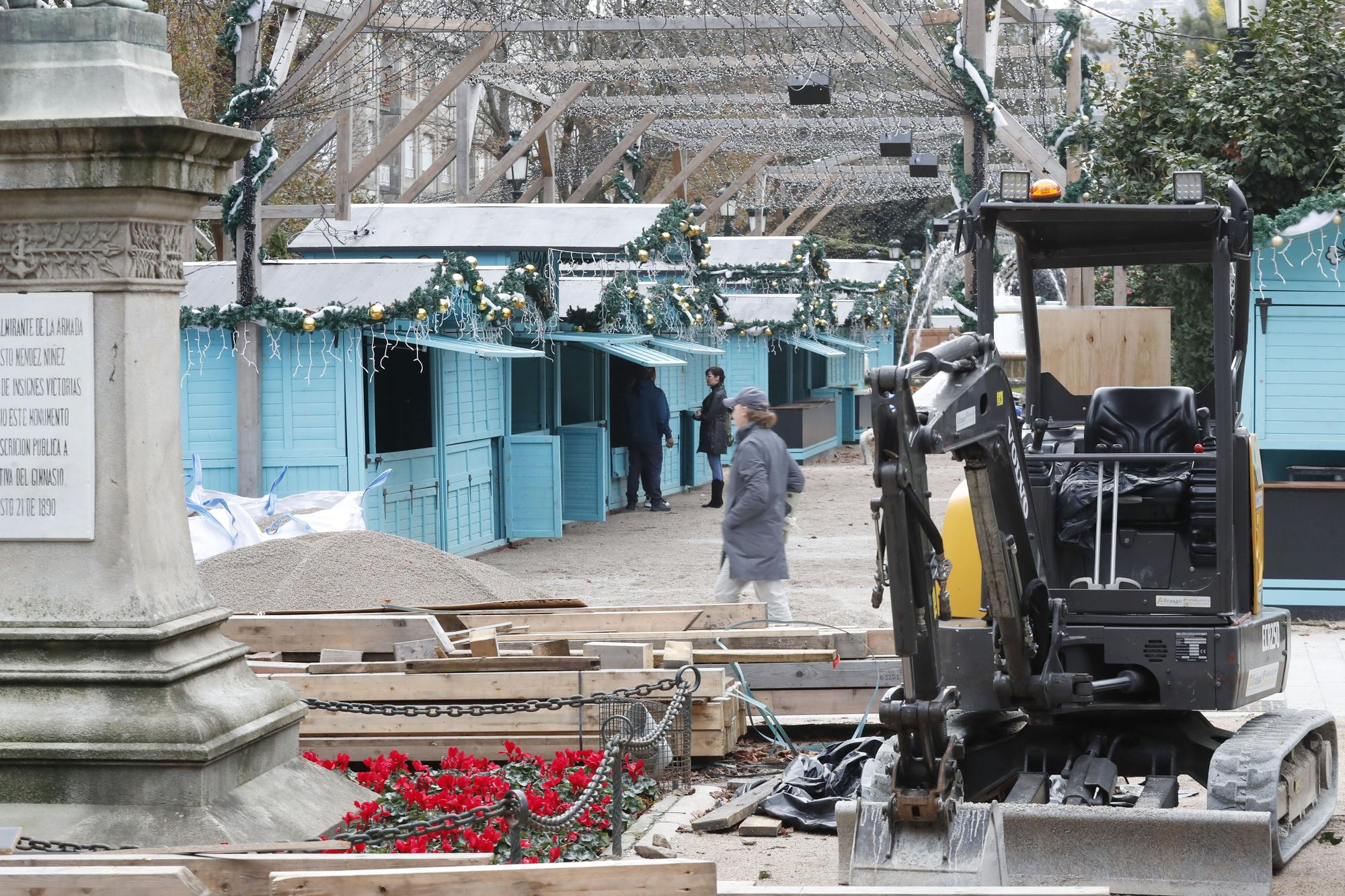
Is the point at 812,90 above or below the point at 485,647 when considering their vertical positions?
above

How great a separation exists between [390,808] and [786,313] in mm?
20709

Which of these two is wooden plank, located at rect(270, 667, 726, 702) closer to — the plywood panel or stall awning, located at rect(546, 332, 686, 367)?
the plywood panel

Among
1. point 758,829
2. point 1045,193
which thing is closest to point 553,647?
point 758,829

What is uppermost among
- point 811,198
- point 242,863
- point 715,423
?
point 811,198

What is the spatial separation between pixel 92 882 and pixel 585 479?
1571 cm

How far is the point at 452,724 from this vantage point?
317 inches

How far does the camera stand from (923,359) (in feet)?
17.2

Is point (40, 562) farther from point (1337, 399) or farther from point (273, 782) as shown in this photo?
point (1337, 399)

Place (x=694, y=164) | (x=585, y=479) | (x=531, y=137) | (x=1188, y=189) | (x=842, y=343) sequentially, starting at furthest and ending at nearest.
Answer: (x=842, y=343), (x=694, y=164), (x=531, y=137), (x=585, y=479), (x=1188, y=189)

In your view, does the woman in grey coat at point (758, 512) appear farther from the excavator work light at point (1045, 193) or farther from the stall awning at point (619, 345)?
the stall awning at point (619, 345)

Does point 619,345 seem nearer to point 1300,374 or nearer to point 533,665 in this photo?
point 1300,374

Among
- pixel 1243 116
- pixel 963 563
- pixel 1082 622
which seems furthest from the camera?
pixel 1243 116

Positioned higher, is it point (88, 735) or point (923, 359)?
point (923, 359)

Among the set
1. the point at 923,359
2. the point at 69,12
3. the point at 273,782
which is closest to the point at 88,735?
the point at 273,782
